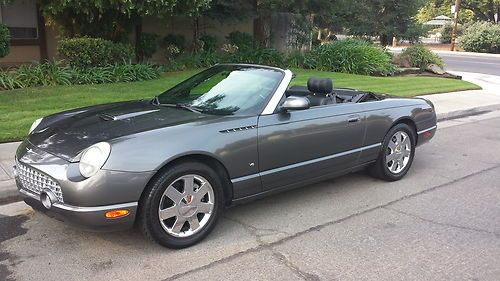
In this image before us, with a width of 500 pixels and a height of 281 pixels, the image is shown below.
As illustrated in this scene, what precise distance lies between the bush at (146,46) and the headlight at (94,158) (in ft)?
42.0

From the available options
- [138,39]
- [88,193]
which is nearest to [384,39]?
[138,39]

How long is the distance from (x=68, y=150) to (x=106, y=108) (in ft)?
3.76

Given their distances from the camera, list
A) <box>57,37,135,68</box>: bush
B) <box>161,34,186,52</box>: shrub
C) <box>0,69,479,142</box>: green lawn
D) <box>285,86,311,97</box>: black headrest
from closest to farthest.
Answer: <box>285,86,311,97</box>: black headrest → <box>0,69,479,142</box>: green lawn → <box>57,37,135,68</box>: bush → <box>161,34,186,52</box>: shrub

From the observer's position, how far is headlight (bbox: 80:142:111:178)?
3365 millimetres

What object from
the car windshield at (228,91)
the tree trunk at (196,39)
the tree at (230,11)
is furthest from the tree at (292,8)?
the car windshield at (228,91)

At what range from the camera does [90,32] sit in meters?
12.8

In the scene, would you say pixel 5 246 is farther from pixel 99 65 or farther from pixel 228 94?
pixel 99 65

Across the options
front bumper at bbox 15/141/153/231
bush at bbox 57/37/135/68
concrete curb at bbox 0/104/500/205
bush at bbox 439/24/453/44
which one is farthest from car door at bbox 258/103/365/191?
bush at bbox 439/24/453/44

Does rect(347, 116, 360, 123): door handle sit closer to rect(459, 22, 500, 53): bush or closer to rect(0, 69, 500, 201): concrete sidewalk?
rect(0, 69, 500, 201): concrete sidewalk

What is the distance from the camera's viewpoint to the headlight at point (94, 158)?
11.0ft

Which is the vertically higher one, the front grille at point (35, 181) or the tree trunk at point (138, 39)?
the tree trunk at point (138, 39)

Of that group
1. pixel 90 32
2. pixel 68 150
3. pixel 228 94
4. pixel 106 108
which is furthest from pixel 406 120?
pixel 90 32

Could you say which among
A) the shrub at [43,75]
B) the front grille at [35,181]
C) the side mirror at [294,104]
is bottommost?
the front grille at [35,181]

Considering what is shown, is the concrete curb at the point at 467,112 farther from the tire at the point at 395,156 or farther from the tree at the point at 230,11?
the tree at the point at 230,11
